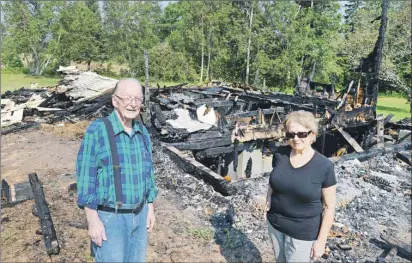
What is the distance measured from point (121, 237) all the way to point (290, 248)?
4.49ft

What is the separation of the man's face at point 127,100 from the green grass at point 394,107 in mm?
22191

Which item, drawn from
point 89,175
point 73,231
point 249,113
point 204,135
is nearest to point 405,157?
point 249,113

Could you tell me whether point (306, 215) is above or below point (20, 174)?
above

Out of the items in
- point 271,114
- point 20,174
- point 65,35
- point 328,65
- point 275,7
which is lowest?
point 20,174

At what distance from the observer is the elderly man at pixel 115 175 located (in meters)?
2.38

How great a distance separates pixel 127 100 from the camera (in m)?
2.48

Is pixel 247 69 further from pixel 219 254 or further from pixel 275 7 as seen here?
pixel 219 254

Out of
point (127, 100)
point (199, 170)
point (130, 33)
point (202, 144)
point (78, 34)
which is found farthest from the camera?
point (78, 34)

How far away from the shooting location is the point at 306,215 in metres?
2.69

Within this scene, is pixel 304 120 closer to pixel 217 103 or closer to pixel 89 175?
pixel 89 175

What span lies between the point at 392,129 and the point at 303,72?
2176cm

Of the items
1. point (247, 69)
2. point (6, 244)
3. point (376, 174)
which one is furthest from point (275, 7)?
point (6, 244)

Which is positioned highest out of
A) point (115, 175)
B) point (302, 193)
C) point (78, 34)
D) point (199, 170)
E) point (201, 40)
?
point (78, 34)

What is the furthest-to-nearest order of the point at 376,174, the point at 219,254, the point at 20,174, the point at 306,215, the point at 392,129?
1. the point at 392,129
2. the point at 376,174
3. the point at 20,174
4. the point at 219,254
5. the point at 306,215
